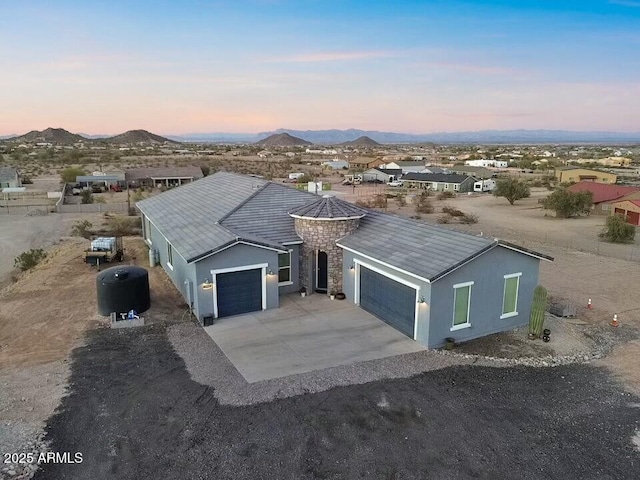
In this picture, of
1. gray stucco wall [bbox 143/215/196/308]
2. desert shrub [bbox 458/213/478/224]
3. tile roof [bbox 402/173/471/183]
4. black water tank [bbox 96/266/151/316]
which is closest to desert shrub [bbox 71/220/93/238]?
gray stucco wall [bbox 143/215/196/308]

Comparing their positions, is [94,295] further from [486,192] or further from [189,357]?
[486,192]

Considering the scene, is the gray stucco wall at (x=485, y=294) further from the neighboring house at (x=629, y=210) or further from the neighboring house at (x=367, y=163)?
the neighboring house at (x=367, y=163)

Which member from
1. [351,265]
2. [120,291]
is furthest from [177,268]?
[351,265]

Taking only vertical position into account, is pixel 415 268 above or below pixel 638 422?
above

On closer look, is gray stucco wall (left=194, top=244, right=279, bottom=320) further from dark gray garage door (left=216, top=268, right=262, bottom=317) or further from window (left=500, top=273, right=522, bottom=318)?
window (left=500, top=273, right=522, bottom=318)

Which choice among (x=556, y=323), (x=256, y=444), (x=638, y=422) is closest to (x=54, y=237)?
(x=256, y=444)

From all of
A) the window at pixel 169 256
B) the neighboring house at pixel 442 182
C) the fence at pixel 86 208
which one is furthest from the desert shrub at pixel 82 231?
the neighboring house at pixel 442 182
